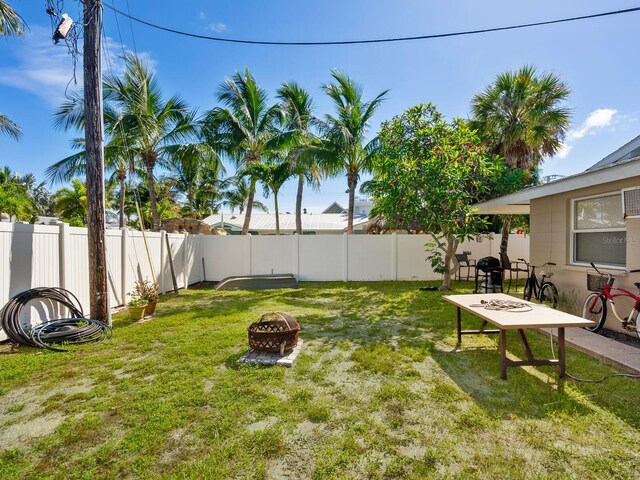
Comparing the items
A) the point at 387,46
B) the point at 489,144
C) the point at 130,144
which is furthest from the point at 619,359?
the point at 130,144

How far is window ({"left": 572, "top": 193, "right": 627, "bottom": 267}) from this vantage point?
483 centimetres

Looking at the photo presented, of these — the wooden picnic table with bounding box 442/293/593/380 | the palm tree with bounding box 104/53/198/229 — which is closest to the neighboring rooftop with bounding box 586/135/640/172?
the wooden picnic table with bounding box 442/293/593/380

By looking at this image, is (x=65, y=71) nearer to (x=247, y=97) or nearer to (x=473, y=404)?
(x=247, y=97)

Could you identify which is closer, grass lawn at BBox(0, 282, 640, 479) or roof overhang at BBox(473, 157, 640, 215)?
grass lawn at BBox(0, 282, 640, 479)

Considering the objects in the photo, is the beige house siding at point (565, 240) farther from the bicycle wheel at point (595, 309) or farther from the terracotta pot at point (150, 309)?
the terracotta pot at point (150, 309)

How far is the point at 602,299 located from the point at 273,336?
190 inches

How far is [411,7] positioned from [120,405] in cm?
915

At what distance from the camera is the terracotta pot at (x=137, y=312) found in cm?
566

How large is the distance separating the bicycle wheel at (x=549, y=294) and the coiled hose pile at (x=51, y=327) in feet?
25.8

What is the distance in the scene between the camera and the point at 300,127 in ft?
38.1

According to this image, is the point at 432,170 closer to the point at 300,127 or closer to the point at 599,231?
the point at 599,231

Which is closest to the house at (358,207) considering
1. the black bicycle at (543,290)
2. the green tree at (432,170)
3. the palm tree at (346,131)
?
the palm tree at (346,131)

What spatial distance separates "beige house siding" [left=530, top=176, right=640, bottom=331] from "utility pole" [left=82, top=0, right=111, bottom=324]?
8.22 m

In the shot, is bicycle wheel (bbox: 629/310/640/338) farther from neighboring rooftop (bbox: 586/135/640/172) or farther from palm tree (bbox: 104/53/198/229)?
palm tree (bbox: 104/53/198/229)
